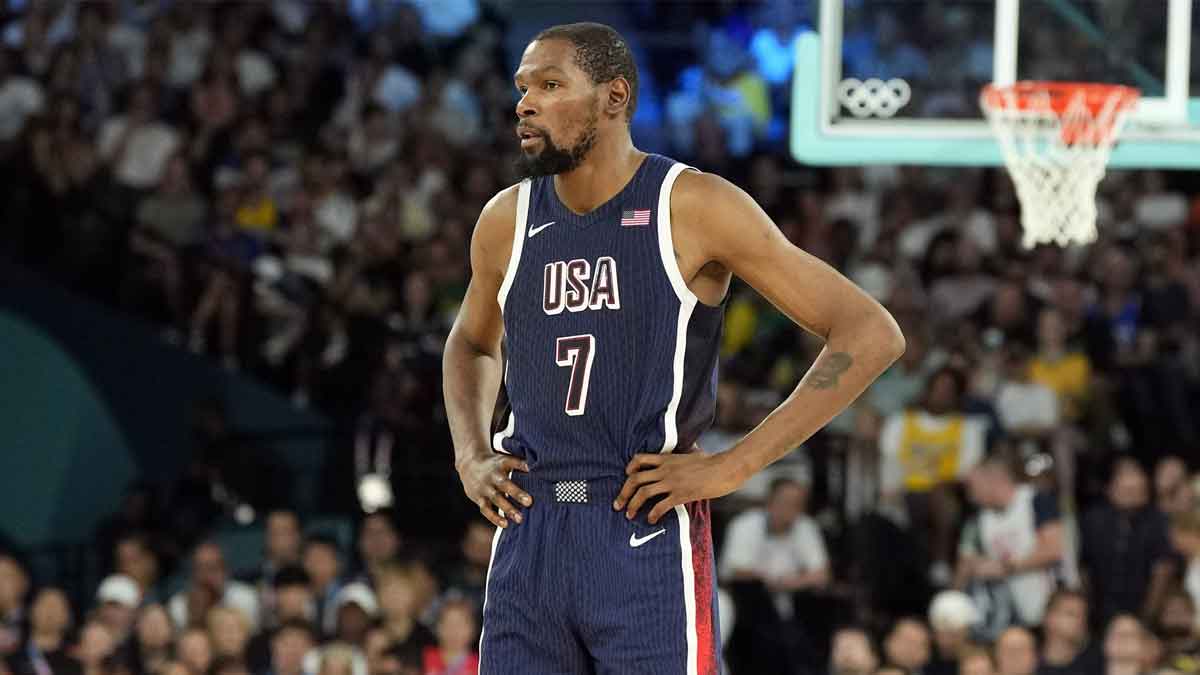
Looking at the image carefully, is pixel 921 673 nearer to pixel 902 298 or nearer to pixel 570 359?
pixel 902 298

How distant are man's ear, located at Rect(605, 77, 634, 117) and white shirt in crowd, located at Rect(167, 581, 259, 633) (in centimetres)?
747

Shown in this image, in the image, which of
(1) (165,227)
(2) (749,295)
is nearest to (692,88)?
(2) (749,295)

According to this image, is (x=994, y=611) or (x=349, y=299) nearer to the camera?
(x=994, y=611)

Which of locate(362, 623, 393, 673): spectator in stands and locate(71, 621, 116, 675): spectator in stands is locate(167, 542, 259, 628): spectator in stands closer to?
locate(71, 621, 116, 675): spectator in stands

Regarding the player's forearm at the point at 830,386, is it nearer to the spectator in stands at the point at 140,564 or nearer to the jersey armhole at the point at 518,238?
the jersey armhole at the point at 518,238

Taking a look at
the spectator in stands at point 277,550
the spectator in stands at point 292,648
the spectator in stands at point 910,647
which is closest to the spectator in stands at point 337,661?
the spectator in stands at point 292,648

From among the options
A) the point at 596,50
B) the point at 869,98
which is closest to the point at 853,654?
the point at 869,98

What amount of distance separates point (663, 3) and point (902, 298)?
665 cm

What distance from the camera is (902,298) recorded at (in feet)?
41.5

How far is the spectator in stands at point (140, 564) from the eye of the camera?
39.0 ft

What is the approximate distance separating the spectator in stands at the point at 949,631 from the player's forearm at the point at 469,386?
5.74 meters

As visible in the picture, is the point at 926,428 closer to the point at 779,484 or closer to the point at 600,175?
the point at 779,484

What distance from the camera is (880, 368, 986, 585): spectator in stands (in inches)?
452

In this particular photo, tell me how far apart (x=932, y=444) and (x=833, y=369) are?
7450mm
